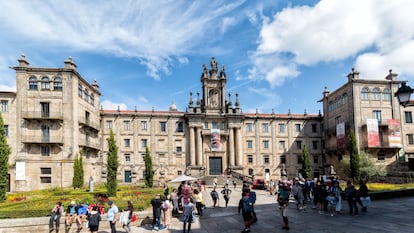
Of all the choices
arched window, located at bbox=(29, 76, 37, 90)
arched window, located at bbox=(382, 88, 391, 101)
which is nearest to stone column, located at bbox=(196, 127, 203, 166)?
arched window, located at bbox=(29, 76, 37, 90)

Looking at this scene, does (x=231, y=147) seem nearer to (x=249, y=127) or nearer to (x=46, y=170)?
(x=249, y=127)

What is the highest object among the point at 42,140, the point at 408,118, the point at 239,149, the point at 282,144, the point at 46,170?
the point at 408,118

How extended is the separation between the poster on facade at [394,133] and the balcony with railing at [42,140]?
4481 centimetres

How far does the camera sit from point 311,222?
12.9m

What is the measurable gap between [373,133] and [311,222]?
3107 centimetres

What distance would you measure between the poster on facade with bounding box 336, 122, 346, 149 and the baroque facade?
0.68m

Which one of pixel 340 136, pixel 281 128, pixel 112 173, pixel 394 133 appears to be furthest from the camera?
pixel 281 128

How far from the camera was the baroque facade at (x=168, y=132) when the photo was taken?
113 feet

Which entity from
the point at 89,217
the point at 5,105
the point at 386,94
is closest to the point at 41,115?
the point at 5,105

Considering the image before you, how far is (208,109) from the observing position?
46.9 meters

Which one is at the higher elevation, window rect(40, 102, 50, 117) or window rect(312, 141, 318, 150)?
window rect(40, 102, 50, 117)

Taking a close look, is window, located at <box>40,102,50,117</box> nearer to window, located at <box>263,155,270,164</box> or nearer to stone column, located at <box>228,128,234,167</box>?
stone column, located at <box>228,128,234,167</box>

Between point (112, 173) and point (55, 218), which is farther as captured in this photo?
point (112, 173)

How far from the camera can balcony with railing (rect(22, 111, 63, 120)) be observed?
1342 inches
